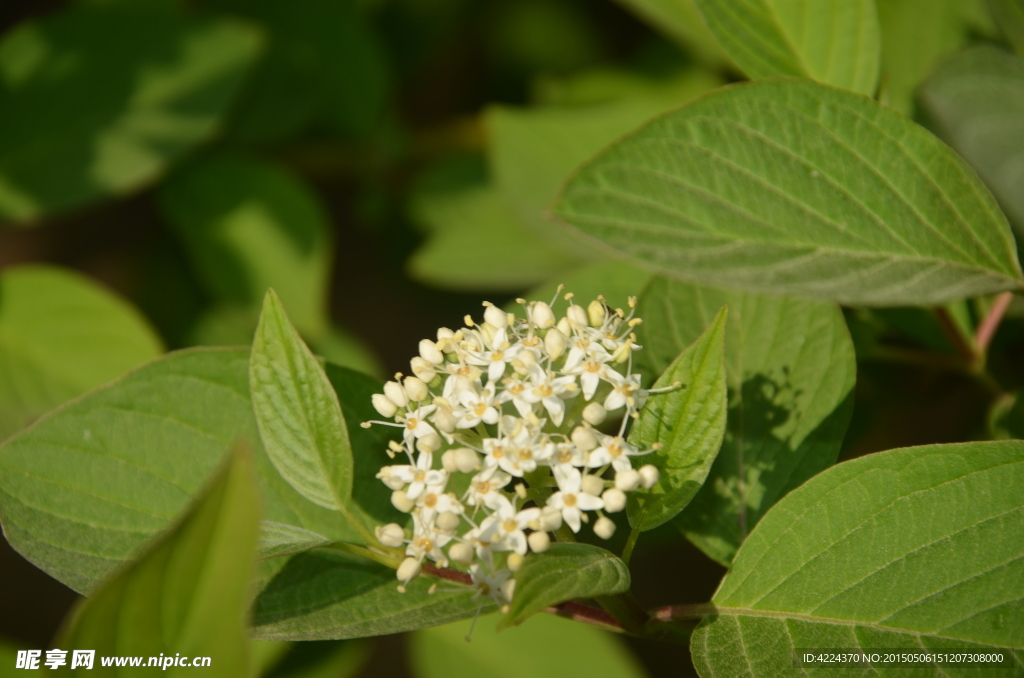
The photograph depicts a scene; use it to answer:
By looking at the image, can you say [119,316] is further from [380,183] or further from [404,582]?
[404,582]

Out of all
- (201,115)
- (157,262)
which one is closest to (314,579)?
(201,115)

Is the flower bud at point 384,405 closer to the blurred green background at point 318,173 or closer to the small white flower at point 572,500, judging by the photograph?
the small white flower at point 572,500

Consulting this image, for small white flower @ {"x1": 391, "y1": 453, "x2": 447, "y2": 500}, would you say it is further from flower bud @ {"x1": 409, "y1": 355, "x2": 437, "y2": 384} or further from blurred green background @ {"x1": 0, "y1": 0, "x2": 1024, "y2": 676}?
blurred green background @ {"x1": 0, "y1": 0, "x2": 1024, "y2": 676}

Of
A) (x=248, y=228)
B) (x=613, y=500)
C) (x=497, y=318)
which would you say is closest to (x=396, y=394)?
(x=497, y=318)

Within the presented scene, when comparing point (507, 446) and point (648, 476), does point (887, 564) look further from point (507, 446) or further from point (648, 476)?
point (507, 446)

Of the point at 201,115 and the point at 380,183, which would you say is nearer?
the point at 201,115
